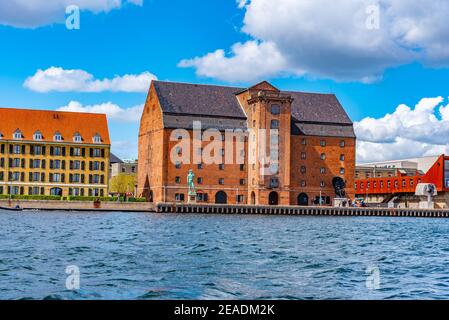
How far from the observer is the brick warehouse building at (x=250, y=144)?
102 m

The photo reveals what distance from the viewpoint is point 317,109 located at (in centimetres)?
11331

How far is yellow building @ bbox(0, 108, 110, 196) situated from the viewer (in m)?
99.9

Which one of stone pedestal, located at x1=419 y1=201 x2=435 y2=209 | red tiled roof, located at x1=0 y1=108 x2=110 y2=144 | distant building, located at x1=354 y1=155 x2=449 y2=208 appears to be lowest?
stone pedestal, located at x1=419 y1=201 x2=435 y2=209

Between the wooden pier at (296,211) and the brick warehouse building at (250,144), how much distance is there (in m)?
4.54

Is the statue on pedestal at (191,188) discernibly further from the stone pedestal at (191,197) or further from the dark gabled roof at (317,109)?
the dark gabled roof at (317,109)

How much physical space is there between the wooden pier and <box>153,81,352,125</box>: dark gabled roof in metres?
14.7

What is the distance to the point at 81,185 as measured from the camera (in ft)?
337

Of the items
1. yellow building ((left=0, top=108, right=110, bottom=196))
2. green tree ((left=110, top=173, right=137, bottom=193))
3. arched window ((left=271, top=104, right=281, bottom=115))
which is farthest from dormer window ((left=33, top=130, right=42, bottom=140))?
green tree ((left=110, top=173, right=137, bottom=193))

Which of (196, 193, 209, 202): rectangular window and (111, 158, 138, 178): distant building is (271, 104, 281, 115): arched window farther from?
(111, 158, 138, 178): distant building

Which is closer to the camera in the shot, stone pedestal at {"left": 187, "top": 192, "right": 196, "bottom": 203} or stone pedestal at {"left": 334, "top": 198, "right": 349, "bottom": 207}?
stone pedestal at {"left": 187, "top": 192, "right": 196, "bottom": 203}

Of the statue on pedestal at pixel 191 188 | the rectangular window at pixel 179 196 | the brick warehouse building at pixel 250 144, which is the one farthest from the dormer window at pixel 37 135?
the statue on pedestal at pixel 191 188

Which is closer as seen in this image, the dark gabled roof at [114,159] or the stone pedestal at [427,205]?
the stone pedestal at [427,205]

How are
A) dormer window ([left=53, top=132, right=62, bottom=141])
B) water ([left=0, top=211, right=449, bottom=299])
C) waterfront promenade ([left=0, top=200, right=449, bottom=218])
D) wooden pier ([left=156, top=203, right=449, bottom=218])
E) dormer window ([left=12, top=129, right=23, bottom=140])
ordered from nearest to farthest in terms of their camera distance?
water ([left=0, top=211, right=449, bottom=299]) → waterfront promenade ([left=0, top=200, right=449, bottom=218]) → wooden pier ([left=156, top=203, right=449, bottom=218]) → dormer window ([left=12, top=129, right=23, bottom=140]) → dormer window ([left=53, top=132, right=62, bottom=141])
